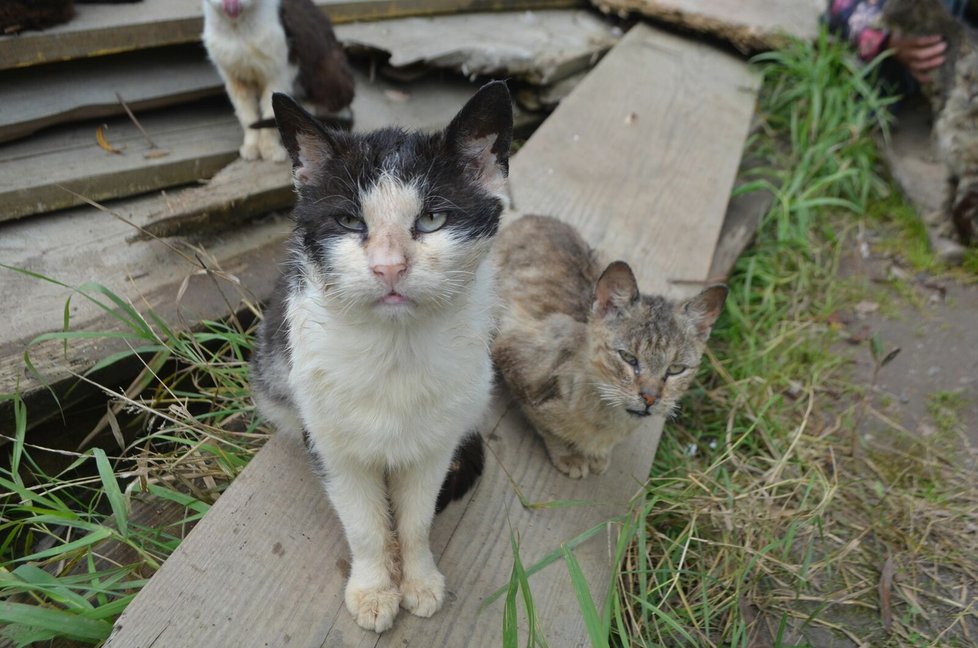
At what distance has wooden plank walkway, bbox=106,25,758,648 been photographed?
2074mm

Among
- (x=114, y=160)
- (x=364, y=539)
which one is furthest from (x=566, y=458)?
(x=114, y=160)

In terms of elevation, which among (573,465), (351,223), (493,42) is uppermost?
(351,223)

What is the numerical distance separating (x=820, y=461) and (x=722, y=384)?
24.6 inches

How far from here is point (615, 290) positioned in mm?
2713

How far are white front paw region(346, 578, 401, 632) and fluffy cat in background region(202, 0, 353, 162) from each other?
265 centimetres

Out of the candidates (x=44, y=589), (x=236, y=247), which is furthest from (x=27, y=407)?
(x=236, y=247)

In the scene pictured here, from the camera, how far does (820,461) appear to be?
10.8ft

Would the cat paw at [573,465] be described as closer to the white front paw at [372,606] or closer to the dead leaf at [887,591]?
the white front paw at [372,606]

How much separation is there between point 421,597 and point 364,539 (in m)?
0.25

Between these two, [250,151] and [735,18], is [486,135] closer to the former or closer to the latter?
[250,151]

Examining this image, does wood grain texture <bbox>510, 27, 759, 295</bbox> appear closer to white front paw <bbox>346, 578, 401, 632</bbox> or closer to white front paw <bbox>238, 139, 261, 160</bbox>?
white front paw <bbox>238, 139, 261, 160</bbox>

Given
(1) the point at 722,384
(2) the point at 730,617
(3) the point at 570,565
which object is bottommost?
(1) the point at 722,384

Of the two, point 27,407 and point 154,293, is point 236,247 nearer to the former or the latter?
point 154,293

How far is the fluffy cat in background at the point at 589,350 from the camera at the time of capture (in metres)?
2.63
